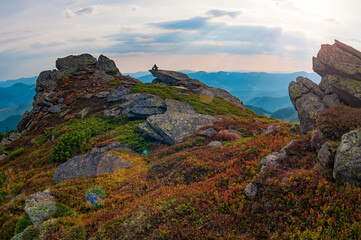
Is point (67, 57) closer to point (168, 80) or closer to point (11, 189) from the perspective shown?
point (168, 80)

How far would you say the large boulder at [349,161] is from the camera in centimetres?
751

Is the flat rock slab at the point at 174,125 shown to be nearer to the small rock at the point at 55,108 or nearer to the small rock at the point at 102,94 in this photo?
the small rock at the point at 102,94

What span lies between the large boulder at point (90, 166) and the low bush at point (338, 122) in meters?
14.3

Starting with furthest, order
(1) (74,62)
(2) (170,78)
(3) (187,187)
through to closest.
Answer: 1. (2) (170,78)
2. (1) (74,62)
3. (3) (187,187)

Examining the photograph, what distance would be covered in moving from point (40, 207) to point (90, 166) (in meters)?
5.60

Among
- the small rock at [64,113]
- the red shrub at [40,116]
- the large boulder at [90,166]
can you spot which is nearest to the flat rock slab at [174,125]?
the large boulder at [90,166]

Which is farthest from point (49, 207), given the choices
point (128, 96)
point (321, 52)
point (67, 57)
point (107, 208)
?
point (67, 57)

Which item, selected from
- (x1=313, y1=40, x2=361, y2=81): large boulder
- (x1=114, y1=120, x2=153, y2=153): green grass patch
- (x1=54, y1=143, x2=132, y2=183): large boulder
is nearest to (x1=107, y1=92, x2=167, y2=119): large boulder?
(x1=114, y1=120, x2=153, y2=153): green grass patch

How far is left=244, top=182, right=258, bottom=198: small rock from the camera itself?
870 cm

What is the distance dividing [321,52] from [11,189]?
26071mm

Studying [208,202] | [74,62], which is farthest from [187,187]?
[74,62]

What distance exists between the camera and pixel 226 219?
809 cm

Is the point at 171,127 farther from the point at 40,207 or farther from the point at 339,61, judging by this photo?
the point at 339,61

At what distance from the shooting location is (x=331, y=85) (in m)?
14.5
